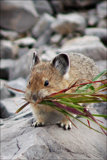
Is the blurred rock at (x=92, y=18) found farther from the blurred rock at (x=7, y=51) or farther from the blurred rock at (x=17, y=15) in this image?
the blurred rock at (x=7, y=51)

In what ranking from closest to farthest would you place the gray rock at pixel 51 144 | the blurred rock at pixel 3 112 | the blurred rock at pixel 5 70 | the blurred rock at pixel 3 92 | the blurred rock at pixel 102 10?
the gray rock at pixel 51 144, the blurred rock at pixel 3 112, the blurred rock at pixel 3 92, the blurred rock at pixel 5 70, the blurred rock at pixel 102 10

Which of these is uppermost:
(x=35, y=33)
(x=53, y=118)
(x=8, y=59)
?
(x=35, y=33)

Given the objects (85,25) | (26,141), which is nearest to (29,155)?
(26,141)

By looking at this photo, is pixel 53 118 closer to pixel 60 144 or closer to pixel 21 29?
pixel 60 144

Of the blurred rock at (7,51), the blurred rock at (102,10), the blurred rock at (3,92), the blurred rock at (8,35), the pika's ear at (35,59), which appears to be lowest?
the blurred rock at (3,92)

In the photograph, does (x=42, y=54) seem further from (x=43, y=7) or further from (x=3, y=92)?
(x=43, y=7)

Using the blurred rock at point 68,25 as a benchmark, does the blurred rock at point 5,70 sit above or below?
below

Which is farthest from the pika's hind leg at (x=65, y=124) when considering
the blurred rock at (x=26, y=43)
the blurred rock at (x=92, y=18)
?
the blurred rock at (x=92, y=18)

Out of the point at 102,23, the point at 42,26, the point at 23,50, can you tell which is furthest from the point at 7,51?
the point at 102,23

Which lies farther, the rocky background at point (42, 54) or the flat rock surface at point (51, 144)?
the rocky background at point (42, 54)
